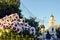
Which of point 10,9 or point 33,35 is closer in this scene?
point 33,35

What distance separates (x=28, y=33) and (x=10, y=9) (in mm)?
17653

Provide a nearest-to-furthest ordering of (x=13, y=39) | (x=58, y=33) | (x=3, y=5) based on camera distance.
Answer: (x=13, y=39) → (x=3, y=5) → (x=58, y=33)

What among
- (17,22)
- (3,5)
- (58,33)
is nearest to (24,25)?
(17,22)

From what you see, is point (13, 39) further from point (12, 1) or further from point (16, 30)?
point (12, 1)

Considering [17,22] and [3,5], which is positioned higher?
[3,5]

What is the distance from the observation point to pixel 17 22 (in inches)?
440

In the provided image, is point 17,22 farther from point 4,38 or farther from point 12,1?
point 12,1

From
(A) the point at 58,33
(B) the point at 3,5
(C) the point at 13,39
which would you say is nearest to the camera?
(C) the point at 13,39

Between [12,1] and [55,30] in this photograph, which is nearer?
[12,1]

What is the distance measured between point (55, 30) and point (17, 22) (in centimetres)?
7676

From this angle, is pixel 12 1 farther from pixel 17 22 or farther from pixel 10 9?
pixel 17 22

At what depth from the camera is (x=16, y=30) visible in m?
11.1

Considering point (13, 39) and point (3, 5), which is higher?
point (3, 5)

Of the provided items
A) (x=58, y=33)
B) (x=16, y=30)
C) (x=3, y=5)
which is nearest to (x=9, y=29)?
(x=16, y=30)
